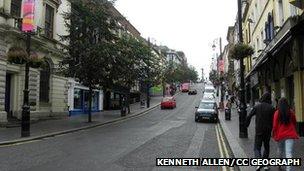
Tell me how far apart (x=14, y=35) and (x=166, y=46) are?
119326 millimetres

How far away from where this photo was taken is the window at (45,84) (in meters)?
32.5

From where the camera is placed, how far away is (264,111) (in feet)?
35.3

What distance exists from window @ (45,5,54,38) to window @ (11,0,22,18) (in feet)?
15.4

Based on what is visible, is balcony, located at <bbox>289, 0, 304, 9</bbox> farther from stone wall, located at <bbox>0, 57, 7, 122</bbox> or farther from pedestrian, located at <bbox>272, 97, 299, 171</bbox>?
stone wall, located at <bbox>0, 57, 7, 122</bbox>

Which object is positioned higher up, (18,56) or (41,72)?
(41,72)

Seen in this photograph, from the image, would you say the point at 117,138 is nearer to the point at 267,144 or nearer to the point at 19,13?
the point at 267,144

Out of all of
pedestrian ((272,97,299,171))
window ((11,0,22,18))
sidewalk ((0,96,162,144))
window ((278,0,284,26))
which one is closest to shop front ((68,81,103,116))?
sidewalk ((0,96,162,144))

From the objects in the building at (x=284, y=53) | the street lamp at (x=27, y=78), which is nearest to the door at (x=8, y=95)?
the street lamp at (x=27, y=78)

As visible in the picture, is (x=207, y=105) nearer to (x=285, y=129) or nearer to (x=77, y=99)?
(x=77, y=99)

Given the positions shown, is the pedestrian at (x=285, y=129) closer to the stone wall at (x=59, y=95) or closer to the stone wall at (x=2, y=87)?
the stone wall at (x=2, y=87)

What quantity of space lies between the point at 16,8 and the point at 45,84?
7.15 m

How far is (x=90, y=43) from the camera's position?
1172 inches

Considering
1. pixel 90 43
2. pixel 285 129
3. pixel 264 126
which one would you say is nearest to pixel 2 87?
pixel 90 43

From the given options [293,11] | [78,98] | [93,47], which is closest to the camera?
[293,11]
